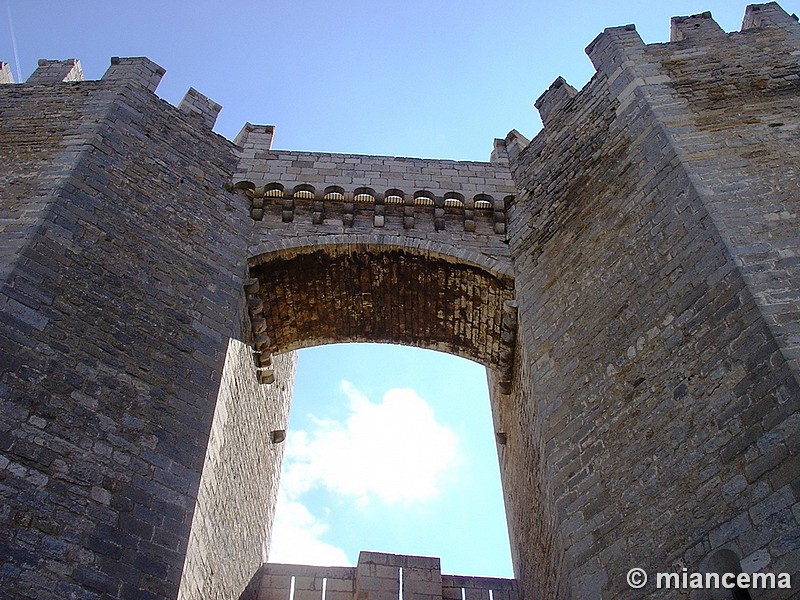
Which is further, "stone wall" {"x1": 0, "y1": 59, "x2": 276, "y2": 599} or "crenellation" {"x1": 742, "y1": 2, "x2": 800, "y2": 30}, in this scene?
"crenellation" {"x1": 742, "y1": 2, "x2": 800, "y2": 30}

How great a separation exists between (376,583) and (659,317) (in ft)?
13.2

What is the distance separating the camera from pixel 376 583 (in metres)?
7.80

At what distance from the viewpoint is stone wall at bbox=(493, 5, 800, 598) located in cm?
469

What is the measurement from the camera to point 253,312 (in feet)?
26.3

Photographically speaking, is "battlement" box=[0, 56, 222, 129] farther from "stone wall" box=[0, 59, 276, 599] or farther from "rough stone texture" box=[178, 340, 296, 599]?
"rough stone texture" box=[178, 340, 296, 599]

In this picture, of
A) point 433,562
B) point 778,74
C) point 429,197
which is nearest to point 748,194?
point 778,74

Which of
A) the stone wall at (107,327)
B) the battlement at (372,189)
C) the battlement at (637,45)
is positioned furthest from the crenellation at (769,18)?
the stone wall at (107,327)

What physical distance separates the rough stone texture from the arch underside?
0.74 m

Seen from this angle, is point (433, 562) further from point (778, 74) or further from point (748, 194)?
point (778, 74)

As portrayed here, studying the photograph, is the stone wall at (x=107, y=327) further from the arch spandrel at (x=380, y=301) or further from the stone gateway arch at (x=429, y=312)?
the arch spandrel at (x=380, y=301)

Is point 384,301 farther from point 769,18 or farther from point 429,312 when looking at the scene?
point 769,18

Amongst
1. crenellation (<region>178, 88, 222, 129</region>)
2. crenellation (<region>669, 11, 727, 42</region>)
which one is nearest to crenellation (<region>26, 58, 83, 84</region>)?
crenellation (<region>178, 88, 222, 129</region>)

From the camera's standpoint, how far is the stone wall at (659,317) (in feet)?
15.4

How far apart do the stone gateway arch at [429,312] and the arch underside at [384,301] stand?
33mm
